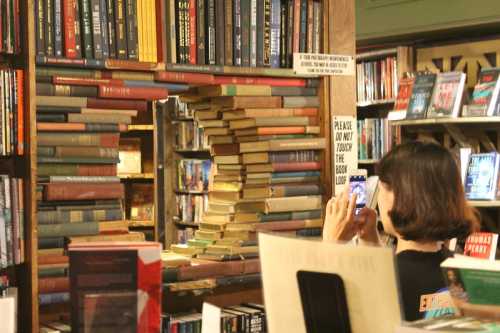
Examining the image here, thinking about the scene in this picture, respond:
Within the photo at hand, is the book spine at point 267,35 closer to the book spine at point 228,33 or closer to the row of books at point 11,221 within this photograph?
the book spine at point 228,33

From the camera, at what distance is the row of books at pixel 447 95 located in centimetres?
559

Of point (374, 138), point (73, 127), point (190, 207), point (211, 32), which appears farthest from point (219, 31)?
point (190, 207)

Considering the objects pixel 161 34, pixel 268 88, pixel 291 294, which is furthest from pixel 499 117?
pixel 291 294

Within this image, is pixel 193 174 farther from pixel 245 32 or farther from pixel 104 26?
pixel 104 26

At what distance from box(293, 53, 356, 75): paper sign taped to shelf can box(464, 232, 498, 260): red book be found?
6.62 feet

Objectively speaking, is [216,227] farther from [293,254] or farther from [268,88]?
[293,254]

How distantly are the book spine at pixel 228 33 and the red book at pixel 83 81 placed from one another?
1.66ft

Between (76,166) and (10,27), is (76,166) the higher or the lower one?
the lower one

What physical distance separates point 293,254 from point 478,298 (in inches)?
15.4

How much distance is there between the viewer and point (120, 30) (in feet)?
11.5

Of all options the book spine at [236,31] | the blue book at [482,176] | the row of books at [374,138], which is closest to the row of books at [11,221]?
the book spine at [236,31]

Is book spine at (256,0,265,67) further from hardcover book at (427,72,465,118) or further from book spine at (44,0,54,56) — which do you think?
hardcover book at (427,72,465,118)

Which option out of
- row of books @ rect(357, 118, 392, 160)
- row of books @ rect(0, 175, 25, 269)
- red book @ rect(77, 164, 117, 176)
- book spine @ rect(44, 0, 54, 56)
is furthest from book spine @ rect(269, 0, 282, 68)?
row of books @ rect(357, 118, 392, 160)

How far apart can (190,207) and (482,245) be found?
2.80 metres
